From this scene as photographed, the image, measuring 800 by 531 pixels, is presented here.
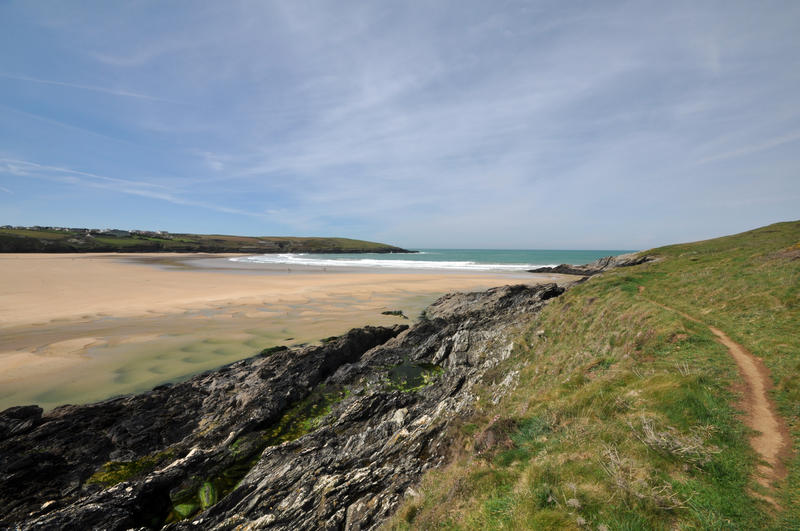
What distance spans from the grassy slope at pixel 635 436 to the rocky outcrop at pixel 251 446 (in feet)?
6.80

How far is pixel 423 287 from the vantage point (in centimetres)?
5119

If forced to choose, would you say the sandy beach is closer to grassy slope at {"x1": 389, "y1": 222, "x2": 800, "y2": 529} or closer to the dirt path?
grassy slope at {"x1": 389, "y1": 222, "x2": 800, "y2": 529}

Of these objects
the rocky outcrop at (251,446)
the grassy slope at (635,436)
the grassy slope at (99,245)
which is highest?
the grassy slope at (99,245)

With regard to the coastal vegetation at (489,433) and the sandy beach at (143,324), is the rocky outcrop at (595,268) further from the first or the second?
the coastal vegetation at (489,433)

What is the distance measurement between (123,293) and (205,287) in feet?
30.6

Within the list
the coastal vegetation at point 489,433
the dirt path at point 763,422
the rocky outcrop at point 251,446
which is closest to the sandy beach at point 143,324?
the rocky outcrop at point 251,446

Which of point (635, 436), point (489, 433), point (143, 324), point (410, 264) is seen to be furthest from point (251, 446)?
point (410, 264)

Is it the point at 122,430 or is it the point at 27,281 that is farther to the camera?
the point at 27,281

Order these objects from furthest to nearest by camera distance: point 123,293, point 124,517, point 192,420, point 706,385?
point 123,293, point 192,420, point 124,517, point 706,385

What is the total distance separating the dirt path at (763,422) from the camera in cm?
565

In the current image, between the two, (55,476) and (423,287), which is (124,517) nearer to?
(55,476)

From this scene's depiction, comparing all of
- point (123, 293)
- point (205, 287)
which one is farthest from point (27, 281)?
point (205, 287)

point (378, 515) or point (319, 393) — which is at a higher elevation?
point (378, 515)

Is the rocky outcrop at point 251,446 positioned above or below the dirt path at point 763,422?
below
